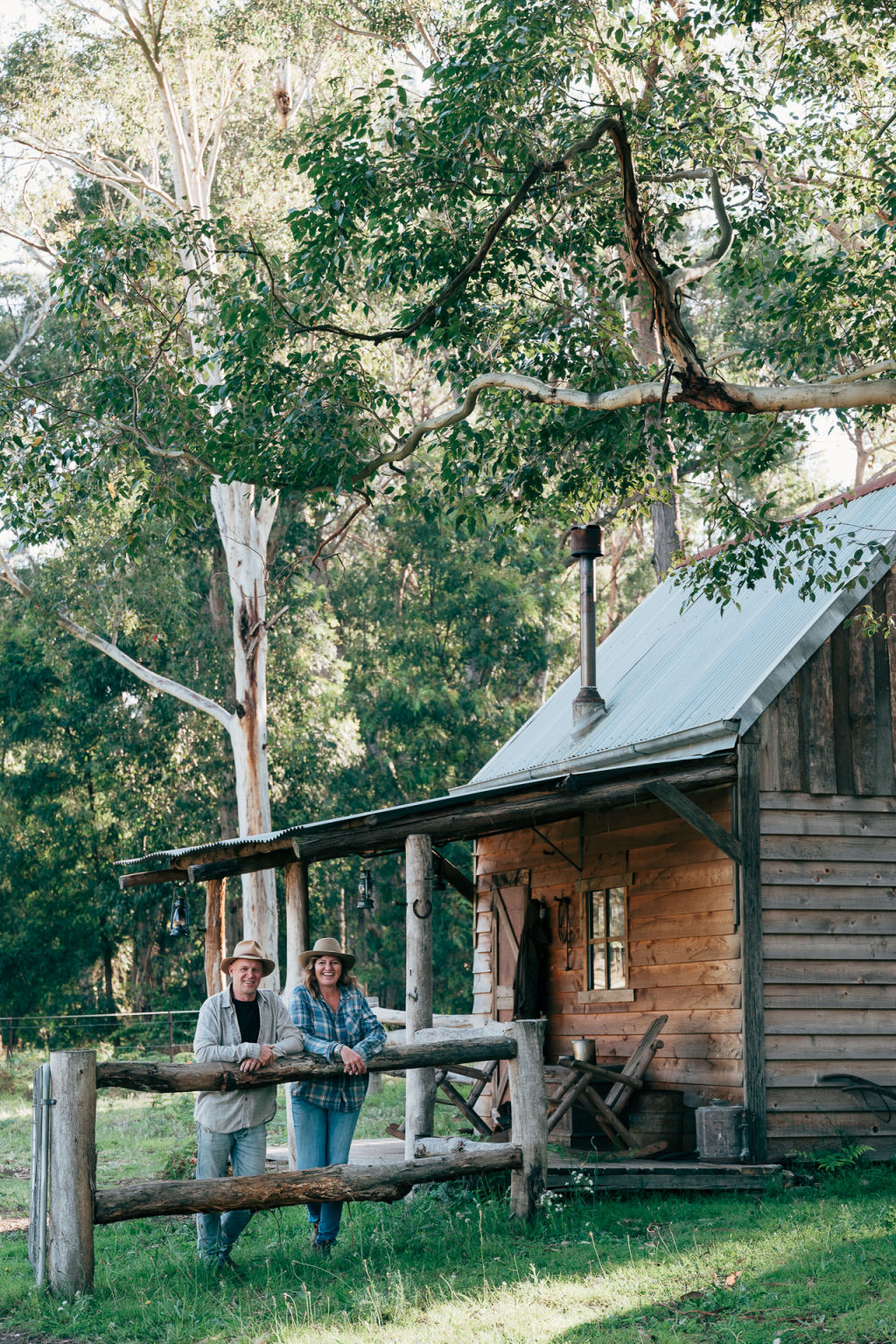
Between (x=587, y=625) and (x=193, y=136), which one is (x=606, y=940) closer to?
(x=587, y=625)

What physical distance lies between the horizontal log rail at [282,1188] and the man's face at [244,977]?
960mm

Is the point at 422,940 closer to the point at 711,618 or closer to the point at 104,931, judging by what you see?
the point at 711,618

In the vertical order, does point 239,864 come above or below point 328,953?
above

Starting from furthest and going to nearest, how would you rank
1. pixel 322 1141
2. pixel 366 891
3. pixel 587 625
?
pixel 587 625 < pixel 366 891 < pixel 322 1141

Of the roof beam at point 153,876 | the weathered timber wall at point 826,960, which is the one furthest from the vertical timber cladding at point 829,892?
the roof beam at point 153,876

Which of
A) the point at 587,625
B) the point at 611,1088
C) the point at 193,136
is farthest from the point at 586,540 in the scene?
the point at 193,136

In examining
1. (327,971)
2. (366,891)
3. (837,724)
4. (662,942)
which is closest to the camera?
(327,971)

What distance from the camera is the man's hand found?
7.24 metres

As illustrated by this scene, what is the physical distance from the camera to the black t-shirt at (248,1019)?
7574 mm

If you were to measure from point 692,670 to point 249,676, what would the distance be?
1184 cm

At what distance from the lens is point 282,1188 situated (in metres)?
7.25

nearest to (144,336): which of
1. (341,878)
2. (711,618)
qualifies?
(711,618)

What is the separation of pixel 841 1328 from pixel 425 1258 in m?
2.42

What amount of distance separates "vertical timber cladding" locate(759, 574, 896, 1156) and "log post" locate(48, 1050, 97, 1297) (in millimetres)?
5647
